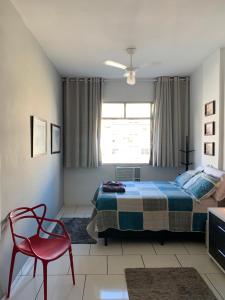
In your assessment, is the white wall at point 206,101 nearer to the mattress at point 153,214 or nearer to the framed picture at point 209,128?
the framed picture at point 209,128

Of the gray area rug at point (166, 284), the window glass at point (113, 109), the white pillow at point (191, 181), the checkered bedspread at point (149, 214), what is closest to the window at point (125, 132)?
the window glass at point (113, 109)

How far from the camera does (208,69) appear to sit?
424 cm

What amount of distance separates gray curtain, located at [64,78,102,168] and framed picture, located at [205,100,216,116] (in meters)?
2.18

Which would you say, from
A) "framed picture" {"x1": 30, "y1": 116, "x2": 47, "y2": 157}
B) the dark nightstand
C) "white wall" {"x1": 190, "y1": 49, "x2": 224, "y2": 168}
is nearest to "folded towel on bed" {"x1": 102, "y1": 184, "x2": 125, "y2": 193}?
"framed picture" {"x1": 30, "y1": 116, "x2": 47, "y2": 157}

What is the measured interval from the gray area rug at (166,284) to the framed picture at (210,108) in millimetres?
2347

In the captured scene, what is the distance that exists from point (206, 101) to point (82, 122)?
251cm

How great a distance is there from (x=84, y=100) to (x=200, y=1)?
11.0 feet

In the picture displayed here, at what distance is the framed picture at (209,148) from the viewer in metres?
4.06

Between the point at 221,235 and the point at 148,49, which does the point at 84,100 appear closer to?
the point at 148,49

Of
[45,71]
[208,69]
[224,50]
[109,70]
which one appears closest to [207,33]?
[224,50]

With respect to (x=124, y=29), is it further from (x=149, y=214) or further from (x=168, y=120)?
(x=168, y=120)

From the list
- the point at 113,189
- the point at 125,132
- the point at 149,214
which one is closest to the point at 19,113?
the point at 113,189

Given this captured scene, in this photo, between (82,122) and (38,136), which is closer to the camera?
(38,136)

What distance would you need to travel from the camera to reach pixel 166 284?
2.61 meters
